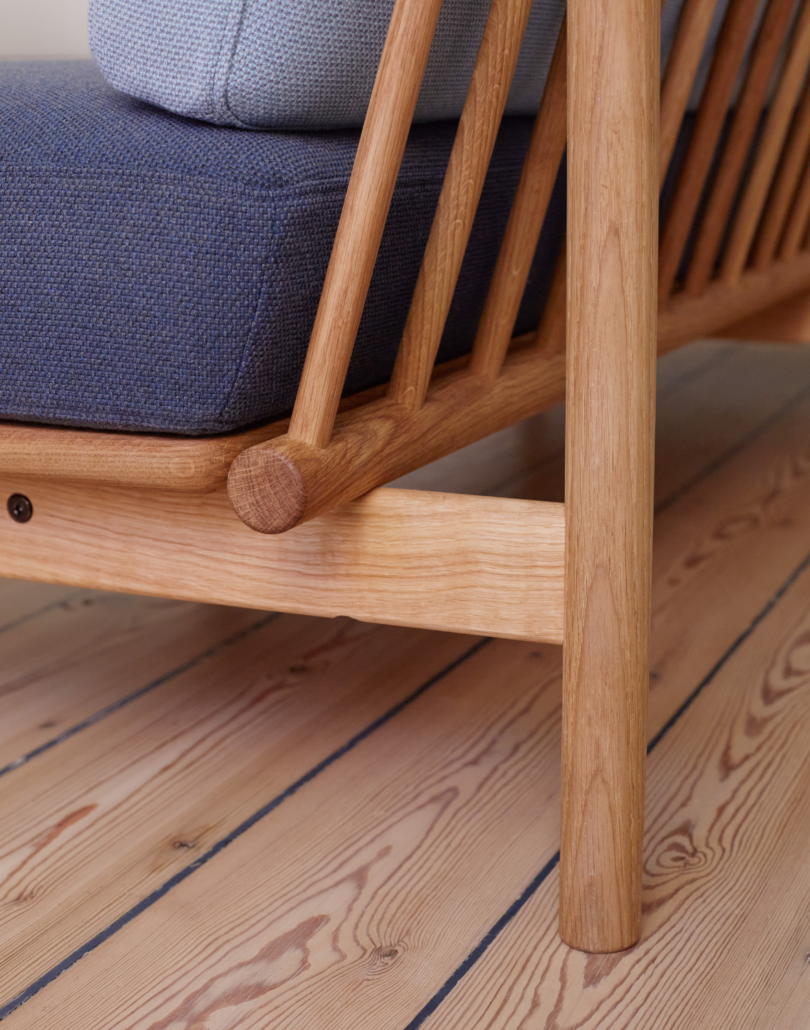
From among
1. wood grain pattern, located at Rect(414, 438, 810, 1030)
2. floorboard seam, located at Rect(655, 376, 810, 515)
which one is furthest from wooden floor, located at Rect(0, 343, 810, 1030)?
floorboard seam, located at Rect(655, 376, 810, 515)

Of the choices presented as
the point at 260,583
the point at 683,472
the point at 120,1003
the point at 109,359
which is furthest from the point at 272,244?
the point at 683,472

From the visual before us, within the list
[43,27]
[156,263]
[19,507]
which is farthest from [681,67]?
[43,27]

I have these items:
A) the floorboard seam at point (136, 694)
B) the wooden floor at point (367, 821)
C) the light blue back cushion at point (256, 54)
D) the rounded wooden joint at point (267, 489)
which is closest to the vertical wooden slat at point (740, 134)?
the wooden floor at point (367, 821)

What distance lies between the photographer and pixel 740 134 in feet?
3.59

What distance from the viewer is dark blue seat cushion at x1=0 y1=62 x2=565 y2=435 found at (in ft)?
2.00

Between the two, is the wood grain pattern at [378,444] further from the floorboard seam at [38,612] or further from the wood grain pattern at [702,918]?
the floorboard seam at [38,612]

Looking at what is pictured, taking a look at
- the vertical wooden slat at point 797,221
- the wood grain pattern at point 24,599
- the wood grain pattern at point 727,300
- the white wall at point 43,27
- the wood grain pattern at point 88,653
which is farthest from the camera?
the white wall at point 43,27

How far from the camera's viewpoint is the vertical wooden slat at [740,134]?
1.06 meters

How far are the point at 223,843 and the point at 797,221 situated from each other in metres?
1.03

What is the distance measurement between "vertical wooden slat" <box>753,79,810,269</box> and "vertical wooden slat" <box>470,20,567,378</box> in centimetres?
60

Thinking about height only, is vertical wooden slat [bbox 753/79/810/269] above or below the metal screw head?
above

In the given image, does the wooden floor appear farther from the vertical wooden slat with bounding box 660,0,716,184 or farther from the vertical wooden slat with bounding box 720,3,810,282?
the vertical wooden slat with bounding box 660,0,716,184

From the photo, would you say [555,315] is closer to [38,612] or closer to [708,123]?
[708,123]

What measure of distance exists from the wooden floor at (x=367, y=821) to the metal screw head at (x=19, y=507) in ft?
0.73
